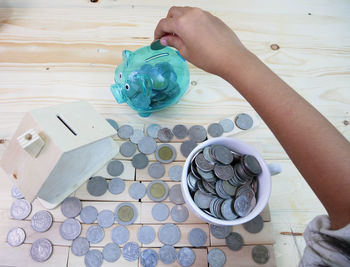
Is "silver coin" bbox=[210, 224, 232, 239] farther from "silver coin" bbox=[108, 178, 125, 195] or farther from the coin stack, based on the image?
"silver coin" bbox=[108, 178, 125, 195]

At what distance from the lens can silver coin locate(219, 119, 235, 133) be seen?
2.11 ft

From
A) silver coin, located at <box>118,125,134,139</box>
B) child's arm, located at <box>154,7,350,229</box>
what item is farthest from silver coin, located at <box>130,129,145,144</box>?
child's arm, located at <box>154,7,350,229</box>

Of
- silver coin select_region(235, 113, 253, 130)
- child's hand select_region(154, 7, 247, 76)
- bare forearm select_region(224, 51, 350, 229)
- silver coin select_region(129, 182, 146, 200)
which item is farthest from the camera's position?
silver coin select_region(235, 113, 253, 130)

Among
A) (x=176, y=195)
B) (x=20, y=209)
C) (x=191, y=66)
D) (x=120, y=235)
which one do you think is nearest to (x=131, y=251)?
(x=120, y=235)

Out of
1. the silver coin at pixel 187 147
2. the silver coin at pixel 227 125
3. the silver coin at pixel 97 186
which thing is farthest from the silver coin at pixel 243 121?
the silver coin at pixel 97 186

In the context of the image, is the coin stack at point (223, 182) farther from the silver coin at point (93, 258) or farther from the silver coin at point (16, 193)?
the silver coin at point (16, 193)

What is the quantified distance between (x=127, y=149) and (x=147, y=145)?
0.05m

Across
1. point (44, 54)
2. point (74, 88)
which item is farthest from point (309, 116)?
point (44, 54)

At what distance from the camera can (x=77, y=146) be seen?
0.43m

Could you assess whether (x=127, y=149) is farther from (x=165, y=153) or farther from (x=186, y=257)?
(x=186, y=257)

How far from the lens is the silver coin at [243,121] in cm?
65

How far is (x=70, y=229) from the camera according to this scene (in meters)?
0.52

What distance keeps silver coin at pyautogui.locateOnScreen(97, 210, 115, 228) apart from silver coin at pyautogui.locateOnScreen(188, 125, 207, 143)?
0.25 metres

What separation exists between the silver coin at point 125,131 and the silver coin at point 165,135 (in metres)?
0.07
